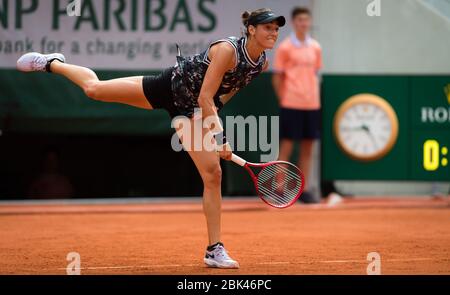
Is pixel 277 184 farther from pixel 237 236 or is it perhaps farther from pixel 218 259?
pixel 237 236

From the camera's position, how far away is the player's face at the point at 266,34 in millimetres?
5887

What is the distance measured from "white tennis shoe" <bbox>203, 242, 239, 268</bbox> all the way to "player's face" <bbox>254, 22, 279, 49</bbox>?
4.30 ft

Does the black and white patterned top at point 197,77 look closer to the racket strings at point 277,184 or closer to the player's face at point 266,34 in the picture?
the player's face at point 266,34

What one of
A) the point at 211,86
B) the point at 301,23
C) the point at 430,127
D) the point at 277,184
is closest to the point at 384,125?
the point at 430,127

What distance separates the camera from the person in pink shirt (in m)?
10.5

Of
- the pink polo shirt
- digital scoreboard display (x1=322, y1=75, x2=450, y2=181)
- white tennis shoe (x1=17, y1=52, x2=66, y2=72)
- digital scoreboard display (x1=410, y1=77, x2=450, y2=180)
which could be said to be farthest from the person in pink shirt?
white tennis shoe (x1=17, y1=52, x2=66, y2=72)

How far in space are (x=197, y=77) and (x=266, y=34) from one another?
21.0 inches

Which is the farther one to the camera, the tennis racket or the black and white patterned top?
the tennis racket

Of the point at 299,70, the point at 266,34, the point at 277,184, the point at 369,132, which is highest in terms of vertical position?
the point at 266,34

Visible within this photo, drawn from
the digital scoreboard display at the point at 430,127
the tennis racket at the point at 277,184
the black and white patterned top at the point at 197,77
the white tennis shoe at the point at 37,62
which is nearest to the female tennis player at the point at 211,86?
the black and white patterned top at the point at 197,77

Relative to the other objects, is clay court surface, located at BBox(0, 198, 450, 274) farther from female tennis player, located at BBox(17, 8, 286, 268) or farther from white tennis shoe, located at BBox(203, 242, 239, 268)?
female tennis player, located at BBox(17, 8, 286, 268)

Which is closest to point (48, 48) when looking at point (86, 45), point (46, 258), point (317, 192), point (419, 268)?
point (86, 45)

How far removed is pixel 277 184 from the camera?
6.36m

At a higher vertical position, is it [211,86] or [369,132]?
[211,86]
